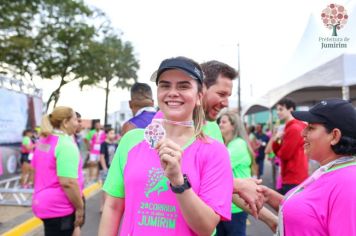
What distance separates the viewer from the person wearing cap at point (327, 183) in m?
1.80

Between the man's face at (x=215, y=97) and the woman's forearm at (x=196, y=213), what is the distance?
45.3 inches

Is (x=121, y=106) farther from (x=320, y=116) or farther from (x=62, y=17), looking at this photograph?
(x=320, y=116)

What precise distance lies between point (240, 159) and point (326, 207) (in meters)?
2.02

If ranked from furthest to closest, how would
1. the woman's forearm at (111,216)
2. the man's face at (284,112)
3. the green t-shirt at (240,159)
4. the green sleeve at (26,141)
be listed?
the green sleeve at (26,141), the man's face at (284,112), the green t-shirt at (240,159), the woman's forearm at (111,216)

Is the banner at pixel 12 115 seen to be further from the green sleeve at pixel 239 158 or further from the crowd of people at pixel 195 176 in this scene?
the crowd of people at pixel 195 176

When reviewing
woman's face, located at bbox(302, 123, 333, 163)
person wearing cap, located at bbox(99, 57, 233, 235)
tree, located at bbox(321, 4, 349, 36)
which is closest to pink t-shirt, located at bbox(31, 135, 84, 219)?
person wearing cap, located at bbox(99, 57, 233, 235)

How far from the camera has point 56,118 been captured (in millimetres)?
3838

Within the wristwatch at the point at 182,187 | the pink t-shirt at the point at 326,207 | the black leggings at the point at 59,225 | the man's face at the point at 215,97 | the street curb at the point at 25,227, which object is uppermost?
the man's face at the point at 215,97

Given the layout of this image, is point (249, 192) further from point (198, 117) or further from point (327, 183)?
point (198, 117)

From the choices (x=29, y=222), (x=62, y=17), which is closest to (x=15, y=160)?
(x=29, y=222)

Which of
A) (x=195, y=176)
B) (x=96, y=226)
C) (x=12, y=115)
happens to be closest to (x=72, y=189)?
(x=195, y=176)

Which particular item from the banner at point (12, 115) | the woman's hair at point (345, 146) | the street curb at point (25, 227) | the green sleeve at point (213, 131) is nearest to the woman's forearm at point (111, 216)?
the green sleeve at point (213, 131)

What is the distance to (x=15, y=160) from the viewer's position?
41.2 feet

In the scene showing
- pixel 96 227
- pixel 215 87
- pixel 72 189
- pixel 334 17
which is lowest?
pixel 96 227
